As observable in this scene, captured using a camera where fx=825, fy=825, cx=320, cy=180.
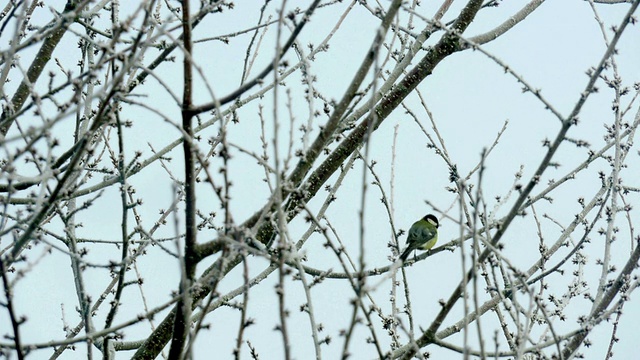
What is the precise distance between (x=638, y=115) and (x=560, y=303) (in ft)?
4.21

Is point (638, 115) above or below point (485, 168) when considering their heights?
above

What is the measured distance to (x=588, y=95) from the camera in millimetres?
3205

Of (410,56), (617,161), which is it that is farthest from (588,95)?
(410,56)

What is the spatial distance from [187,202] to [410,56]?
2.14m

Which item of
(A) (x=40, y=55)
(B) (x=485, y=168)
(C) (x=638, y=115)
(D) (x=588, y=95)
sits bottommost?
(B) (x=485, y=168)

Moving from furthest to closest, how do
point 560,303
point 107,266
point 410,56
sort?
point 560,303 → point 410,56 → point 107,266

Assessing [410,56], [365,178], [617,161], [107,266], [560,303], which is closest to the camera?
[365,178]

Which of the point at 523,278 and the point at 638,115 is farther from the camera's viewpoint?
the point at 638,115

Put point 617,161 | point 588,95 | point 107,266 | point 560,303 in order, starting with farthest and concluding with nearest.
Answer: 1. point 560,303
2. point 617,161
3. point 107,266
4. point 588,95

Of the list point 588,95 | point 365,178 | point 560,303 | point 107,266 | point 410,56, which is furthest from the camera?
point 560,303

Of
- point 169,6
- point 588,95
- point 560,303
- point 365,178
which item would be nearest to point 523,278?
point 588,95

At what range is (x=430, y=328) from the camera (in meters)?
3.38

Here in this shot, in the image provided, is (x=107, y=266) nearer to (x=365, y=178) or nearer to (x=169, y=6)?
(x=365, y=178)

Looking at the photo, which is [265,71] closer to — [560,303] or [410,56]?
[410,56]
